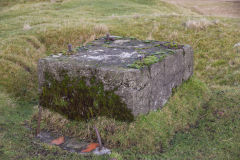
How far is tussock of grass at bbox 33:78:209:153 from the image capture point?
16.5 feet

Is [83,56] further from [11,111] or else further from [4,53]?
[4,53]

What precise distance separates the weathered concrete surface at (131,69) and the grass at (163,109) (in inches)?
16.8

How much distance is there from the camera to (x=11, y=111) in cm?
649

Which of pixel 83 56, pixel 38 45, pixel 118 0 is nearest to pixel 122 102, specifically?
pixel 83 56

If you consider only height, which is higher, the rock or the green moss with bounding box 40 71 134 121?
the green moss with bounding box 40 71 134 121

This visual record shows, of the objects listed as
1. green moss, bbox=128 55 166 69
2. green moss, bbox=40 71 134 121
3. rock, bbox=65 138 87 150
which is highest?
green moss, bbox=128 55 166 69

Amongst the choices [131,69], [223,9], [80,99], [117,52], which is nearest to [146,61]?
[131,69]

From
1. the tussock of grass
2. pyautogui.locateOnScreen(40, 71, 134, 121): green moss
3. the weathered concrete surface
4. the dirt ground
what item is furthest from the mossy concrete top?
the dirt ground

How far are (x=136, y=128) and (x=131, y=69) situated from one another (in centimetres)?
124

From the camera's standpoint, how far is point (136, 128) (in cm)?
512

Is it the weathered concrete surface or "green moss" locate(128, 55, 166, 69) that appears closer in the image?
the weathered concrete surface

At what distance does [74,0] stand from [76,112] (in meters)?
25.8

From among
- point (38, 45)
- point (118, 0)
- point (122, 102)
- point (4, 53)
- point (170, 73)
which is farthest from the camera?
point (118, 0)

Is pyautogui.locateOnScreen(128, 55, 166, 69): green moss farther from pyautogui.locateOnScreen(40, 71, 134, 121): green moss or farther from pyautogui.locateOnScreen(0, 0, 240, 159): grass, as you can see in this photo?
pyautogui.locateOnScreen(0, 0, 240, 159): grass
